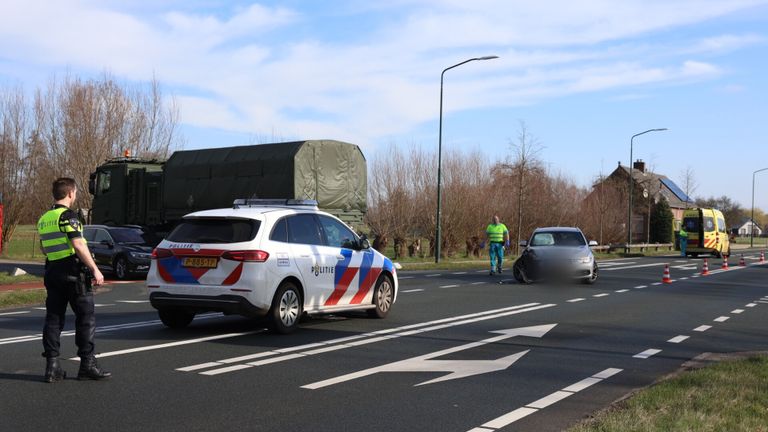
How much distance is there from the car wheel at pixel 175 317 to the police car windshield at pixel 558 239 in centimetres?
1221

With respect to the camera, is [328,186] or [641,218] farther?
[641,218]

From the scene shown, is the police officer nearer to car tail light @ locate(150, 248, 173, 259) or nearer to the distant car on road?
car tail light @ locate(150, 248, 173, 259)

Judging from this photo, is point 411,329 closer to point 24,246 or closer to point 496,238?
point 496,238

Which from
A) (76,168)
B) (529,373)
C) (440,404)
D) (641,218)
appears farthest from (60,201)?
(641,218)

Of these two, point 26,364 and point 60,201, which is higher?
point 60,201

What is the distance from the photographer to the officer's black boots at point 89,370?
698 cm

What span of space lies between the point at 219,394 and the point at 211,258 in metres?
3.39

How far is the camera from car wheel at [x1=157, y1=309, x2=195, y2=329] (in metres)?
10.5

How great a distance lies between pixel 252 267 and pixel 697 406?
17.8 feet

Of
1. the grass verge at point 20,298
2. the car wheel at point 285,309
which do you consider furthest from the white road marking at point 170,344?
the grass verge at point 20,298

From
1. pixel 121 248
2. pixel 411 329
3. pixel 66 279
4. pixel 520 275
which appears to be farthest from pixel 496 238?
pixel 66 279

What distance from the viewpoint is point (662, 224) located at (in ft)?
250

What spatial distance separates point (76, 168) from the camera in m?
40.1

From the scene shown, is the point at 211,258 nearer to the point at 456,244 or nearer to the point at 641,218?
the point at 456,244
